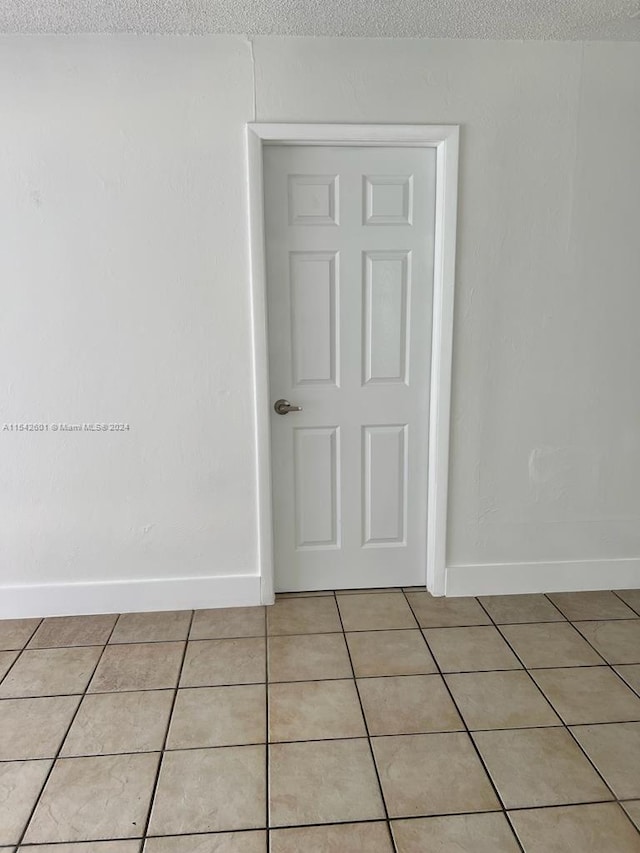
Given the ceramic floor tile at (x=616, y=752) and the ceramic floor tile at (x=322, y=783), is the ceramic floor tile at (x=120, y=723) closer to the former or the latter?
the ceramic floor tile at (x=322, y=783)

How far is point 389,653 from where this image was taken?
2.44 m

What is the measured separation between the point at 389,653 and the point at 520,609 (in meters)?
0.71

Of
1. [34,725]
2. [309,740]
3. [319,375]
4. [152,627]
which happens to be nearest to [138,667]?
[152,627]

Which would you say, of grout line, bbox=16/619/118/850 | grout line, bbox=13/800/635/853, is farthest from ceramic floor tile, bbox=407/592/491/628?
grout line, bbox=16/619/118/850

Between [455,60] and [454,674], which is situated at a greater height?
[455,60]

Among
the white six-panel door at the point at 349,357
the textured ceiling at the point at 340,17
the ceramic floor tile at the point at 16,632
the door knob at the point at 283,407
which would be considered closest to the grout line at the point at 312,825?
the ceramic floor tile at the point at 16,632

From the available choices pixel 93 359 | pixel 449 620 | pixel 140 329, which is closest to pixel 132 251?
pixel 140 329

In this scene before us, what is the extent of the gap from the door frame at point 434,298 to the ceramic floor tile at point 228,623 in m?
0.11

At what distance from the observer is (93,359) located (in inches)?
102

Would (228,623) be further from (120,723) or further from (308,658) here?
(120,723)

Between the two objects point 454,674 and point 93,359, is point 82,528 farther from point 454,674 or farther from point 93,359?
point 454,674

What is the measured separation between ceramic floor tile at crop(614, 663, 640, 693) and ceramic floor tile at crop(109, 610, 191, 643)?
170 cm

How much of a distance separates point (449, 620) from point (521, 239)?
166 centimetres

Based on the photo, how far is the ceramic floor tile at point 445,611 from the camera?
267cm
